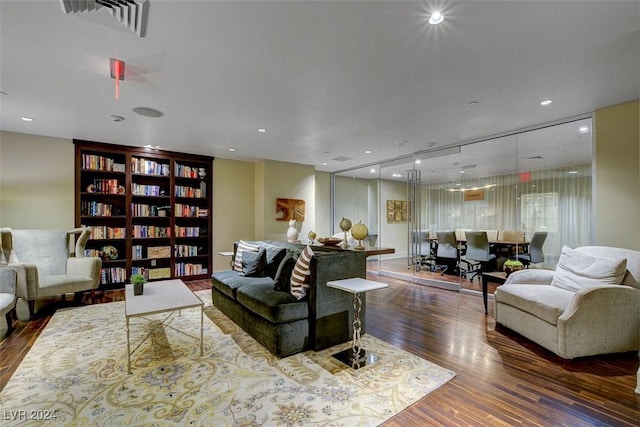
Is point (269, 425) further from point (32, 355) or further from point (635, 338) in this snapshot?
point (635, 338)

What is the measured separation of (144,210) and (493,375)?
19.1 ft

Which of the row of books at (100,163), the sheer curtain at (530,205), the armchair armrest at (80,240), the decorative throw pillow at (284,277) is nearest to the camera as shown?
the decorative throw pillow at (284,277)

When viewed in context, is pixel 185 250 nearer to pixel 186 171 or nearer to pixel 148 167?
pixel 186 171

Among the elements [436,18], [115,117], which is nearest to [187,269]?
[115,117]

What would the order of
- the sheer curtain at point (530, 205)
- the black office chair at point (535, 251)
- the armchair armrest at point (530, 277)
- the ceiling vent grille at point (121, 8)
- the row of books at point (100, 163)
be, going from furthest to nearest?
the row of books at point (100, 163) < the black office chair at point (535, 251) < the sheer curtain at point (530, 205) < the armchair armrest at point (530, 277) < the ceiling vent grille at point (121, 8)

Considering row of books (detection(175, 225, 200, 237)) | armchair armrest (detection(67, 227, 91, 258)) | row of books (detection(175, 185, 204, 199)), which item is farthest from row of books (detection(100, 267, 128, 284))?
row of books (detection(175, 185, 204, 199))

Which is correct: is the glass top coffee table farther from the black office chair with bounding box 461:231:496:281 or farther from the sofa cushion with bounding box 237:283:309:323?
the black office chair with bounding box 461:231:496:281

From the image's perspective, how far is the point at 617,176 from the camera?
3.24m

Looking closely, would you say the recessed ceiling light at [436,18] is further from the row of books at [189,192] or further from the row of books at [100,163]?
the row of books at [100,163]

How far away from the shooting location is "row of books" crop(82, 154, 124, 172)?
16.5ft

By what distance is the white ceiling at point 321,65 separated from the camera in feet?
6.06

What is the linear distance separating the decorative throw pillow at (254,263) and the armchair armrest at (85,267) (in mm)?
2138

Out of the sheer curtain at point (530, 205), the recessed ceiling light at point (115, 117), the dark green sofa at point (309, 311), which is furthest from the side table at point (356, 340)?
the recessed ceiling light at point (115, 117)

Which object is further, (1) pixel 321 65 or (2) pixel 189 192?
(2) pixel 189 192
